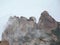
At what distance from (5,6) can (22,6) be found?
0.16m

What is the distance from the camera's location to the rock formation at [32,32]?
0.97m

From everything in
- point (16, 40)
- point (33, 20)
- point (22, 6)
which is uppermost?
point (22, 6)

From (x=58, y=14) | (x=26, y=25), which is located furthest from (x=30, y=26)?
(x=58, y=14)

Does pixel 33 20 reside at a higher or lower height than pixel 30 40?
higher

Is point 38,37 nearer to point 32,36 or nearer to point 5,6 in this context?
point 32,36

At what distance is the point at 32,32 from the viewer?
1.02 m

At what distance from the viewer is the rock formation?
0.97m

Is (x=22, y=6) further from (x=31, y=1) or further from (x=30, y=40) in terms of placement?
(x=30, y=40)

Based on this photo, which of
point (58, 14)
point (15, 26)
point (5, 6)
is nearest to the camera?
point (15, 26)

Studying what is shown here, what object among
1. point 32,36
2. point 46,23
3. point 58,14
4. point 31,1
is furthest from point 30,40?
point 31,1

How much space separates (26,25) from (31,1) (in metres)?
0.57

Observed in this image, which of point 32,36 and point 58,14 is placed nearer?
point 32,36

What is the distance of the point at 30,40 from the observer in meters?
0.99

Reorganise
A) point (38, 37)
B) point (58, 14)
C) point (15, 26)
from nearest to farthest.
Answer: point (38, 37) → point (15, 26) → point (58, 14)
